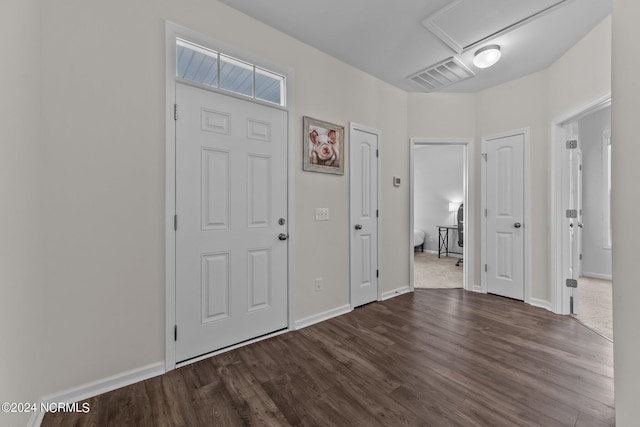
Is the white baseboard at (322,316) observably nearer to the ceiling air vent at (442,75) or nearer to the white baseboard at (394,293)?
the white baseboard at (394,293)

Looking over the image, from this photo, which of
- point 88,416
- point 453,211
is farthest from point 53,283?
point 453,211

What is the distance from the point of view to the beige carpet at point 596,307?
2680 millimetres

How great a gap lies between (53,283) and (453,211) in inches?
274

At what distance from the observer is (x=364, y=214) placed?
3336mm

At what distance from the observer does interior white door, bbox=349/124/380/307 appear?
3.20m

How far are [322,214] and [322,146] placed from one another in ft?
2.35

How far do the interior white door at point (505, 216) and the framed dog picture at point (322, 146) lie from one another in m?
2.17

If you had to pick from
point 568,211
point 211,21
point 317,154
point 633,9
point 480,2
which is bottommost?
point 568,211

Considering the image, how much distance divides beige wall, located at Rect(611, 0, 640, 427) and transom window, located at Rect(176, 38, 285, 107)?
7.33ft

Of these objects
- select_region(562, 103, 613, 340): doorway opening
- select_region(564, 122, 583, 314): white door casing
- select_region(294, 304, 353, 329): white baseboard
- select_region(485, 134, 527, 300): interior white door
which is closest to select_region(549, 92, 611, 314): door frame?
select_region(564, 122, 583, 314): white door casing

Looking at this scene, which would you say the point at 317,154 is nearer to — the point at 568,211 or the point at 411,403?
the point at 411,403

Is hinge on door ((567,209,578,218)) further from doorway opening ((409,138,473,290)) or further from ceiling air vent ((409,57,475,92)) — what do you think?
doorway opening ((409,138,473,290))

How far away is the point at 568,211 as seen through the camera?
306 cm

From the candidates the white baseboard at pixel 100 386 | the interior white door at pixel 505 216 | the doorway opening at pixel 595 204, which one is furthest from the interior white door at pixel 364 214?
the doorway opening at pixel 595 204
